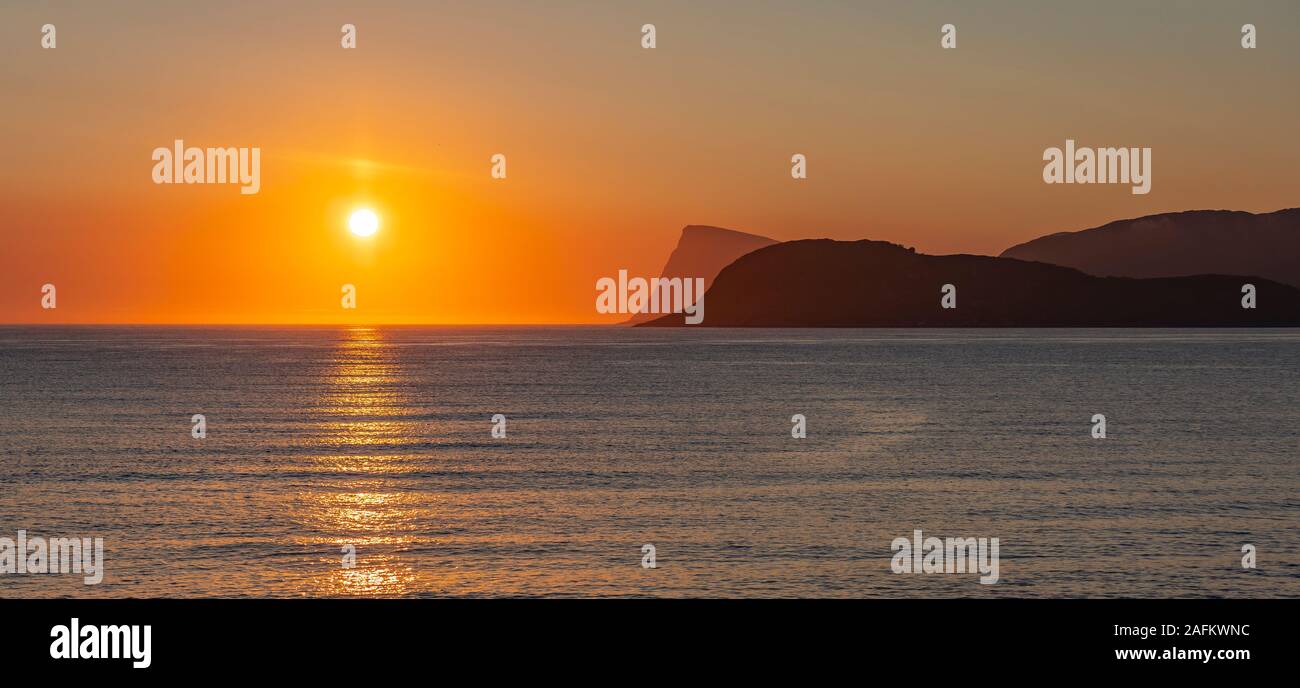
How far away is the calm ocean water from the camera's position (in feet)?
98.6

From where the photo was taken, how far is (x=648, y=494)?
44781 mm

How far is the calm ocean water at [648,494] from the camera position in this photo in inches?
1184
